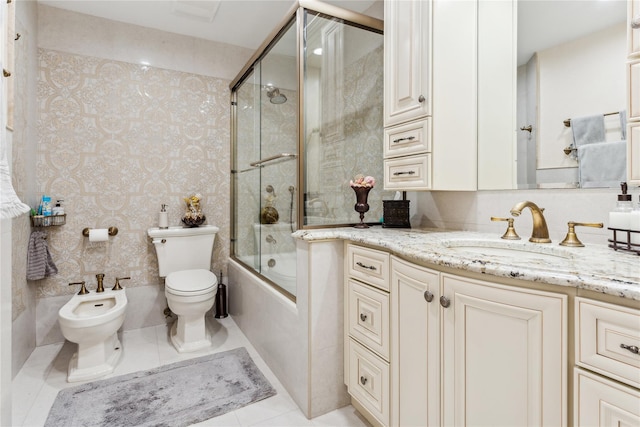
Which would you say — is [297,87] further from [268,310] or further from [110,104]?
[110,104]

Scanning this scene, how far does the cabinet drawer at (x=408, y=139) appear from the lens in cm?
151

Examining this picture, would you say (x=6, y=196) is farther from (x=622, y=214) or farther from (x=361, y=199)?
(x=622, y=214)

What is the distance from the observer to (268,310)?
6.79 ft

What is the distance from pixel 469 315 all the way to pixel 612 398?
1.12 ft

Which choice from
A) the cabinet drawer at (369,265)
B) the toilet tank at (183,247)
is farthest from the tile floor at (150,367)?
the cabinet drawer at (369,265)

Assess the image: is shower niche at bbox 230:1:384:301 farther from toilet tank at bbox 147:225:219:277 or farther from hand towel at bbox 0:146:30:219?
hand towel at bbox 0:146:30:219

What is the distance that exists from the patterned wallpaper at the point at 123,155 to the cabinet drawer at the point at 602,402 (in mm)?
2744

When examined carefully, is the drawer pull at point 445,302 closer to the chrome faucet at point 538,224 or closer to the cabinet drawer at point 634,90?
the chrome faucet at point 538,224

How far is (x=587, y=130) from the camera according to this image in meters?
1.28

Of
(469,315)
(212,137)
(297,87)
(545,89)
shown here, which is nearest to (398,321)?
(469,315)

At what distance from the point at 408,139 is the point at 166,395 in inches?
75.6

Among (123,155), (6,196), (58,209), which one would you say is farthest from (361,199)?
(58,209)

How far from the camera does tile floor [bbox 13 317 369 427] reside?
5.22 ft

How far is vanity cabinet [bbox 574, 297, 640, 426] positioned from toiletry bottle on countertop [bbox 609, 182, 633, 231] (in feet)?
1.66
